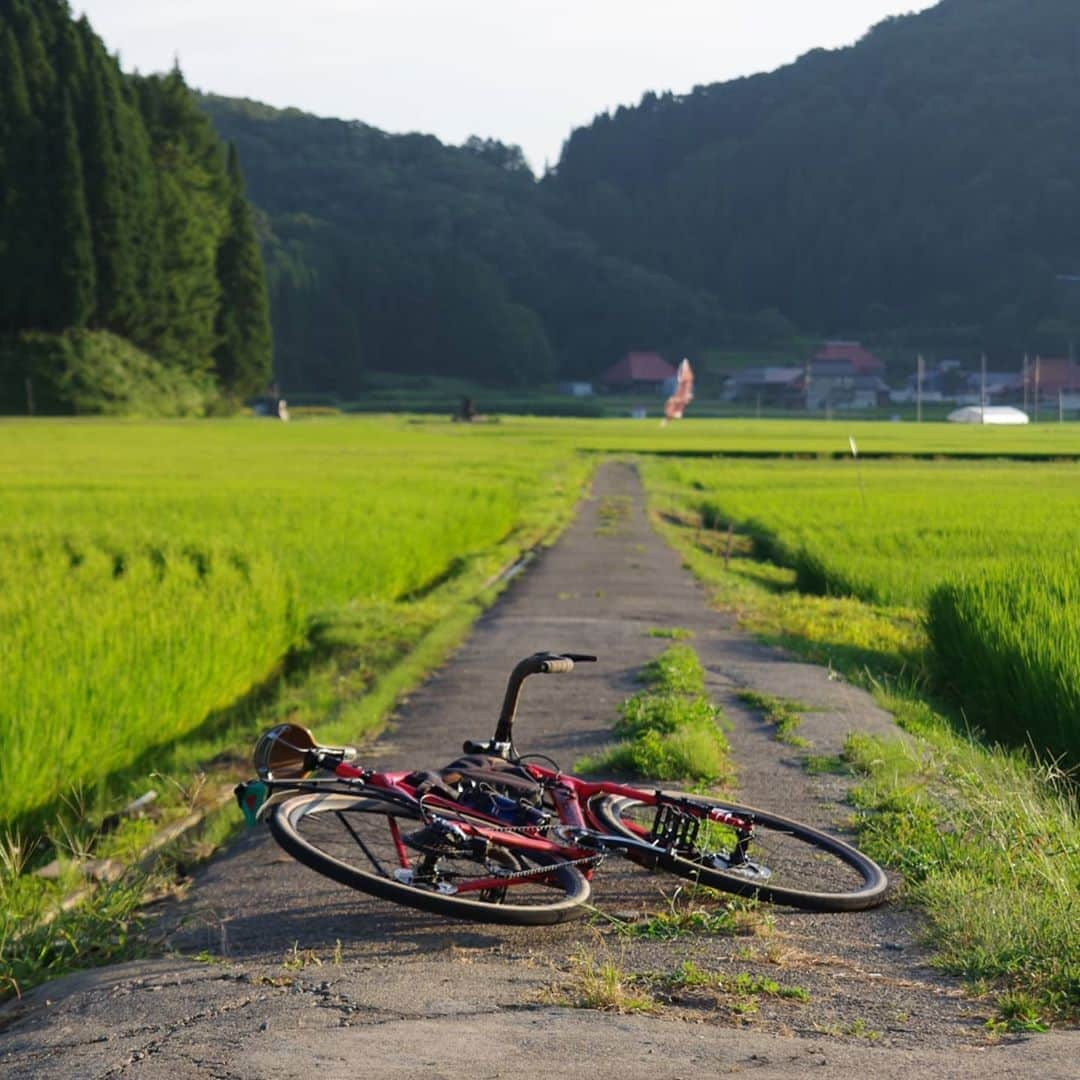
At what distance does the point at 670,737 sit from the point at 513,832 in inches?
93.8

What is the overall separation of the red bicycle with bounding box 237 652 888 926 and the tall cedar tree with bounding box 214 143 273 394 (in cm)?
7232

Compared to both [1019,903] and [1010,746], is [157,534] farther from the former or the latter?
[1019,903]

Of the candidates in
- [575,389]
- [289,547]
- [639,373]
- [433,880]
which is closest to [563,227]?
[575,389]

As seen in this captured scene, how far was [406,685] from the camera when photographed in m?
10.1

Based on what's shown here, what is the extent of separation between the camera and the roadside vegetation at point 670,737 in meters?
6.82

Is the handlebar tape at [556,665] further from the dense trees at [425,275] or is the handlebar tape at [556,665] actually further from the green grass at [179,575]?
the dense trees at [425,275]

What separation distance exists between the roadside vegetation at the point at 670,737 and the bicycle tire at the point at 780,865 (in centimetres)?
98

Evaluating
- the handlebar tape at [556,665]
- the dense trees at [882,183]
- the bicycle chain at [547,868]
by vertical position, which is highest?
the dense trees at [882,183]

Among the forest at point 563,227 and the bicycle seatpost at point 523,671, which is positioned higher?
the forest at point 563,227

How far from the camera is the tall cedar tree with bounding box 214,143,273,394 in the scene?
76188mm

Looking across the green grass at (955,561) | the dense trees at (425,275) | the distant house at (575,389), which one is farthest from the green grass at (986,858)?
the distant house at (575,389)

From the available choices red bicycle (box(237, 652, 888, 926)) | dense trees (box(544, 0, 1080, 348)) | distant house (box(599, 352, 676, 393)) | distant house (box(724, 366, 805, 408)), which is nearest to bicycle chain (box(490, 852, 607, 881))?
red bicycle (box(237, 652, 888, 926))

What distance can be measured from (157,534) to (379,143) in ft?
519

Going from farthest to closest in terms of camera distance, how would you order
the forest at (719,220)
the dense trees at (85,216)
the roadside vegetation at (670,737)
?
the forest at (719,220)
the dense trees at (85,216)
the roadside vegetation at (670,737)
